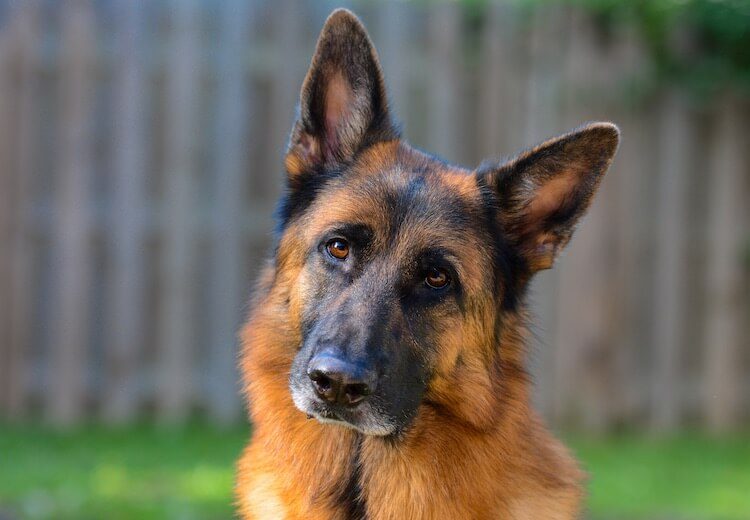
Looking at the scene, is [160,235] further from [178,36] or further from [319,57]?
[319,57]

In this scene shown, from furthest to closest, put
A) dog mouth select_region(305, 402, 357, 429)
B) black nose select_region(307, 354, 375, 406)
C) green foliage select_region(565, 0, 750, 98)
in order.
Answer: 1. green foliage select_region(565, 0, 750, 98)
2. dog mouth select_region(305, 402, 357, 429)
3. black nose select_region(307, 354, 375, 406)

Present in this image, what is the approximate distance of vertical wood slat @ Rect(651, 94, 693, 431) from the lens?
8.93 meters

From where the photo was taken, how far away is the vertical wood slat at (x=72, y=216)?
836 cm

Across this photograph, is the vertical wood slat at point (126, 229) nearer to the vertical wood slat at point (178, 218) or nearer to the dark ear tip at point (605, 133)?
the vertical wood slat at point (178, 218)

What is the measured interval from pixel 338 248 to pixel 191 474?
12.7ft

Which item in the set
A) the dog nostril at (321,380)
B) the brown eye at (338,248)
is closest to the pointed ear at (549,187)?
the brown eye at (338,248)

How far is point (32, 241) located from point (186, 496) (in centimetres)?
281

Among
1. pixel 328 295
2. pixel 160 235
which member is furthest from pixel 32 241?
pixel 328 295

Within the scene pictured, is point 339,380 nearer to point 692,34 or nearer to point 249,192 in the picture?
point 249,192

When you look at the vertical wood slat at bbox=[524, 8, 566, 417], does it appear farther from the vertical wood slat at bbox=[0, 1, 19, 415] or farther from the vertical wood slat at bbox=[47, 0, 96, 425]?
the vertical wood slat at bbox=[0, 1, 19, 415]

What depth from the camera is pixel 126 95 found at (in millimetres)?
8500

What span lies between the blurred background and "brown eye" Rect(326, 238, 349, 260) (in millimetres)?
4368

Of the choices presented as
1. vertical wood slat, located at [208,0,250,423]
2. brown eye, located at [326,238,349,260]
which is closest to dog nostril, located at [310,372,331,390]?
brown eye, located at [326,238,349,260]

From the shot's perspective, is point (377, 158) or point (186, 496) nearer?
point (377, 158)
